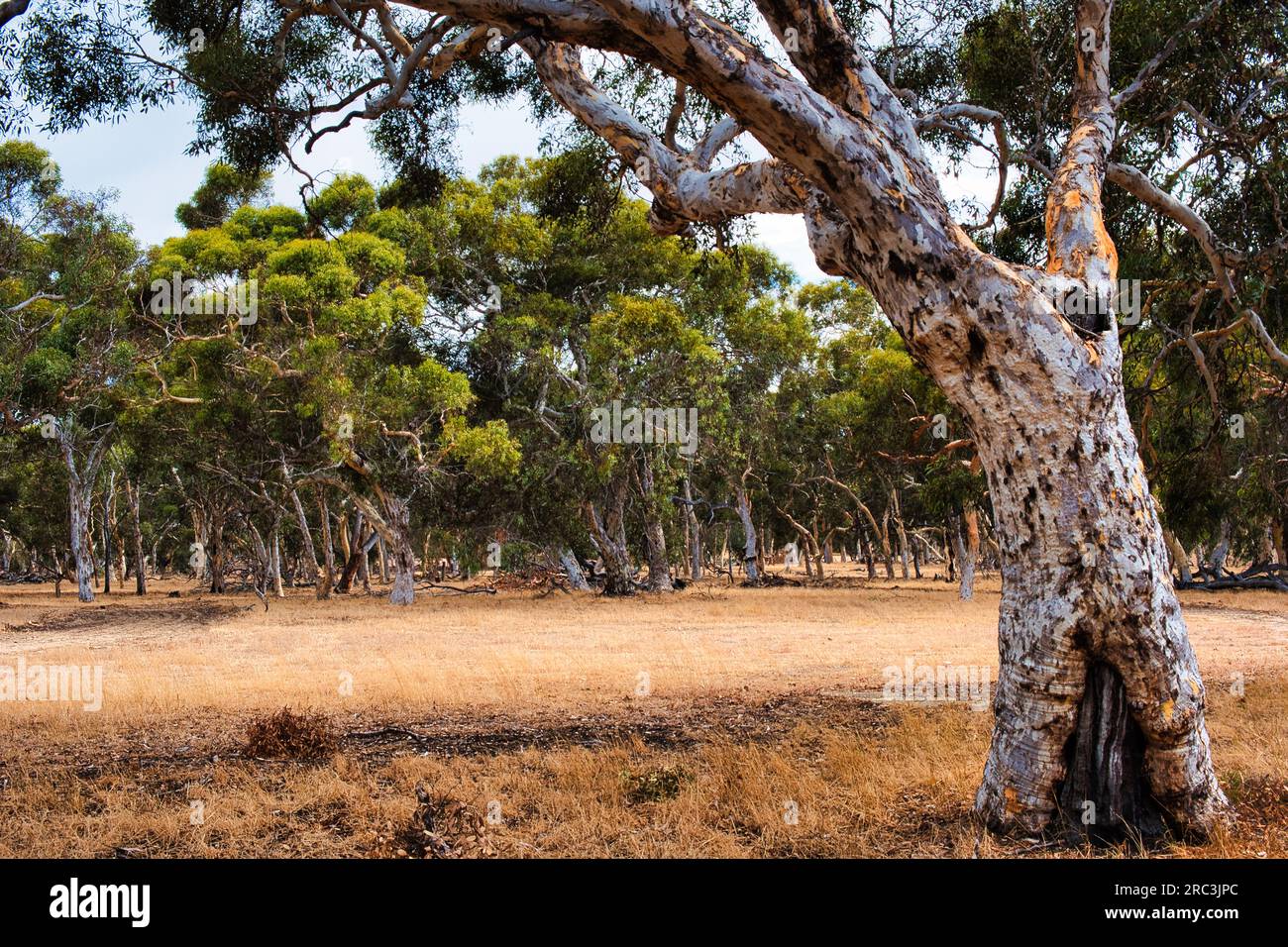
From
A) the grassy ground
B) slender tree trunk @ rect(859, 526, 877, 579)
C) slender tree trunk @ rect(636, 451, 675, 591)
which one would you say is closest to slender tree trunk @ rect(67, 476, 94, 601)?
the grassy ground

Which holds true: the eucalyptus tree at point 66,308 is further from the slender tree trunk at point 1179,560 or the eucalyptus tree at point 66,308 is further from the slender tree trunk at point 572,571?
the slender tree trunk at point 1179,560

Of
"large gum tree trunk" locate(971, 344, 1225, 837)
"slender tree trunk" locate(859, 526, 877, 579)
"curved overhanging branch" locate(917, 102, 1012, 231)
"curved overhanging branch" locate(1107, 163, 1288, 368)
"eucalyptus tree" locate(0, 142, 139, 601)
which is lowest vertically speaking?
"slender tree trunk" locate(859, 526, 877, 579)

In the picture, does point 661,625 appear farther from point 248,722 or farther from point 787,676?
point 248,722

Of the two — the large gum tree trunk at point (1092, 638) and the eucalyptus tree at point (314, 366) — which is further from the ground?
the eucalyptus tree at point (314, 366)

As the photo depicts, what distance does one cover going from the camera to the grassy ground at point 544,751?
5.45 metres

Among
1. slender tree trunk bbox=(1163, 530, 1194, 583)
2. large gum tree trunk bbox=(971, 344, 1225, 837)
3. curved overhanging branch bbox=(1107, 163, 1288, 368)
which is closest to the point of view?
large gum tree trunk bbox=(971, 344, 1225, 837)

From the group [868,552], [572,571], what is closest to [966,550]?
[572,571]

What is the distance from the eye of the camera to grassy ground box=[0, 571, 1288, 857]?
5.45 metres

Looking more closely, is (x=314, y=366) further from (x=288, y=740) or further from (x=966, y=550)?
(x=966, y=550)

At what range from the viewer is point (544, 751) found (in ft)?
25.5

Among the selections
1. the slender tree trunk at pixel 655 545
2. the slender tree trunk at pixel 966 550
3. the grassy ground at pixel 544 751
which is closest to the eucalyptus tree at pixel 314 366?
the slender tree trunk at pixel 655 545

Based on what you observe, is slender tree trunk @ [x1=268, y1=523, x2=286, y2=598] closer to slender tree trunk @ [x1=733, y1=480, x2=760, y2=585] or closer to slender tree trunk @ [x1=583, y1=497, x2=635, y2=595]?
slender tree trunk @ [x1=583, y1=497, x2=635, y2=595]

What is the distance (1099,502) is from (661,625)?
16297mm
